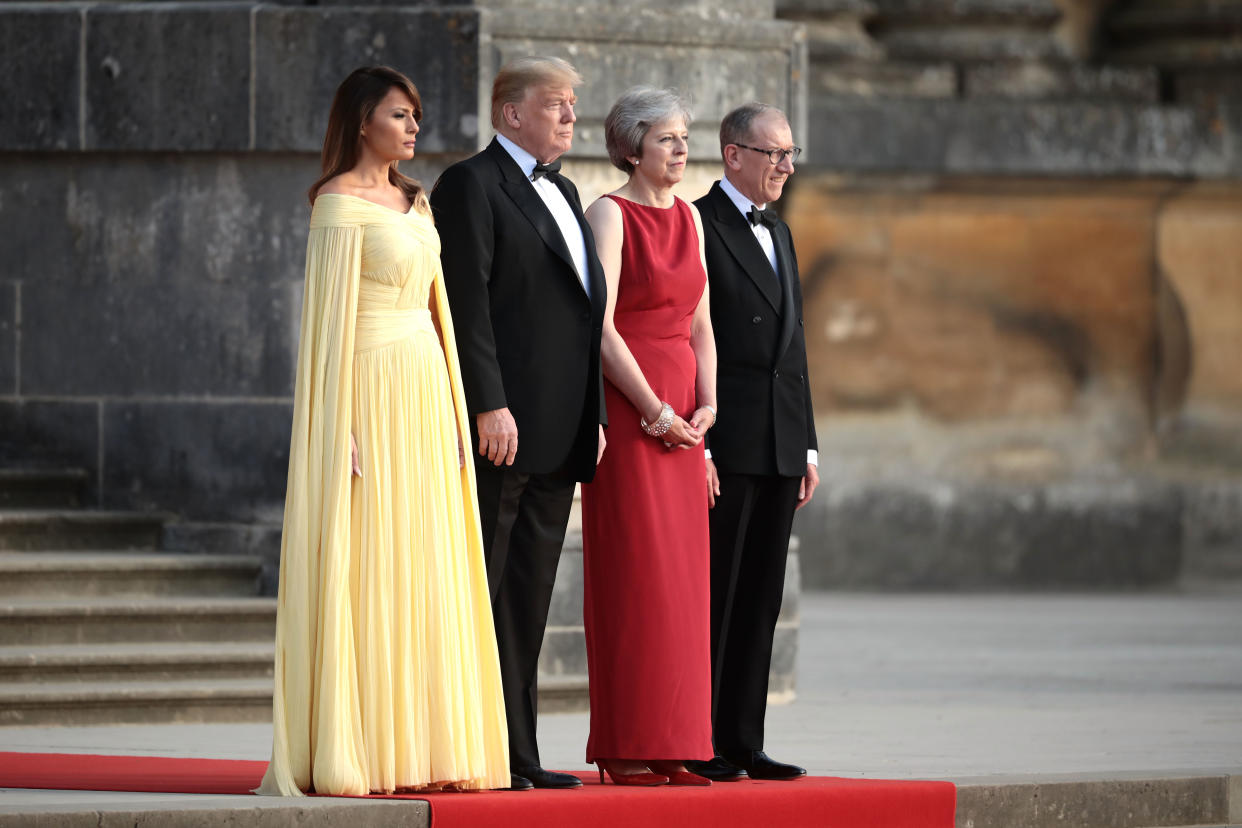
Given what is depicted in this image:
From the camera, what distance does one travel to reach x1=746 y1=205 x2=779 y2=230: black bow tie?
666 cm

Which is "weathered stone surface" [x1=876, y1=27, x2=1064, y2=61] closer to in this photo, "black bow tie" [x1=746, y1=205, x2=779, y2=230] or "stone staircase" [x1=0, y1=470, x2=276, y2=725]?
"stone staircase" [x1=0, y1=470, x2=276, y2=725]

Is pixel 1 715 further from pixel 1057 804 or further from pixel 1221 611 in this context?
pixel 1221 611

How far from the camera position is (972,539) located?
44.0ft

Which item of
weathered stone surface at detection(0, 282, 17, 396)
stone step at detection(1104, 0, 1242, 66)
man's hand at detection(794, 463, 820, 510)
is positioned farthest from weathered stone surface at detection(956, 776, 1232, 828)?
stone step at detection(1104, 0, 1242, 66)

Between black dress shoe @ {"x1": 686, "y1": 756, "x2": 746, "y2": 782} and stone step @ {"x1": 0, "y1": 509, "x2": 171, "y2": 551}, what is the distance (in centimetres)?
319

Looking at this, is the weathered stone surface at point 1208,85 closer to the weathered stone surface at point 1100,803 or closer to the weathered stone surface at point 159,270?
the weathered stone surface at point 159,270

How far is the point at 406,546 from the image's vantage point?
5.85 meters

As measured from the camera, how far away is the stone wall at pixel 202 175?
8.75 m

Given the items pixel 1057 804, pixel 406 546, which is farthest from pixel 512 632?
pixel 1057 804

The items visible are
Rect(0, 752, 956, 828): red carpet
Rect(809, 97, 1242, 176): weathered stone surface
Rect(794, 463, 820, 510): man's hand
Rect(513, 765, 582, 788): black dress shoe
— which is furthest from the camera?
Rect(809, 97, 1242, 176): weathered stone surface

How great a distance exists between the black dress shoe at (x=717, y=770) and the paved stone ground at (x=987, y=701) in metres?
0.43

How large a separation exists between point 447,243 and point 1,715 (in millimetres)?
2630

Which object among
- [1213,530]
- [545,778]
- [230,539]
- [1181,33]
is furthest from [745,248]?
[1181,33]

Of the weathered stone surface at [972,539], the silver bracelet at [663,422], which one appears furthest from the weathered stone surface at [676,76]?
the weathered stone surface at [972,539]
